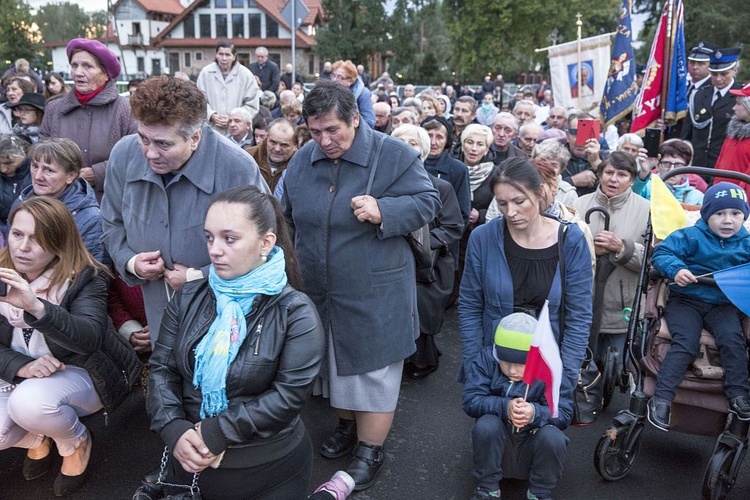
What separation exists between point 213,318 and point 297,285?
46 cm

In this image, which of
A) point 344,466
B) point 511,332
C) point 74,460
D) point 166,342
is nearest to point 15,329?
point 74,460

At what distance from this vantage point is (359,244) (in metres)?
3.53

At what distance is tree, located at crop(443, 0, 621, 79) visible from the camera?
4125cm

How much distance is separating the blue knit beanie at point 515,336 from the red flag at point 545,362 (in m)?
0.33

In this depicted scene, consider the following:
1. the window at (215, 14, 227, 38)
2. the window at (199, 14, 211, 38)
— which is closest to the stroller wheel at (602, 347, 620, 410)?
the window at (215, 14, 227, 38)

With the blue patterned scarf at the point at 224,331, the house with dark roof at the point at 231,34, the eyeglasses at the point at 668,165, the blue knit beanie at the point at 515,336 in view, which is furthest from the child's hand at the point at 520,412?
the house with dark roof at the point at 231,34

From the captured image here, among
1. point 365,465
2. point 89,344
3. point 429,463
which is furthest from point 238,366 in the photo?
point 429,463

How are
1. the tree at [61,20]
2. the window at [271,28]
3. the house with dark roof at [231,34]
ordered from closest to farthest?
the house with dark roof at [231,34] < the window at [271,28] < the tree at [61,20]

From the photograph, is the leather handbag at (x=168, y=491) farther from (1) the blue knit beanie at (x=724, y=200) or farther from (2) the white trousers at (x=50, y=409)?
(1) the blue knit beanie at (x=724, y=200)

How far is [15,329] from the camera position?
3.58 m

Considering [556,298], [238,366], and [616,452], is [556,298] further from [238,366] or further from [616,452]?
[238,366]

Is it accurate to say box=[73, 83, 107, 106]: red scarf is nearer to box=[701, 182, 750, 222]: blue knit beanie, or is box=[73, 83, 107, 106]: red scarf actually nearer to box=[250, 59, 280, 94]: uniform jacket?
box=[701, 182, 750, 222]: blue knit beanie

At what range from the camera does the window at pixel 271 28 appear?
63531mm

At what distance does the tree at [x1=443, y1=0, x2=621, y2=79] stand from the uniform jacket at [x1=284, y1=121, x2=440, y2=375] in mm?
40451
